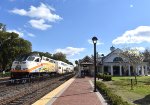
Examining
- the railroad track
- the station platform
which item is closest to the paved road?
the station platform

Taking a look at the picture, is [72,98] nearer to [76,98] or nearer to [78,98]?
[76,98]

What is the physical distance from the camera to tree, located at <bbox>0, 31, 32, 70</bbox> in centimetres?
9262

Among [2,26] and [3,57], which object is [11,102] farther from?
[2,26]

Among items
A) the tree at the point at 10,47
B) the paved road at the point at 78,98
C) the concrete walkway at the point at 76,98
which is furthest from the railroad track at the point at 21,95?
the tree at the point at 10,47

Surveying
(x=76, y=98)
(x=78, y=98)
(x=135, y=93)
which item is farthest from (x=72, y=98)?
(x=135, y=93)

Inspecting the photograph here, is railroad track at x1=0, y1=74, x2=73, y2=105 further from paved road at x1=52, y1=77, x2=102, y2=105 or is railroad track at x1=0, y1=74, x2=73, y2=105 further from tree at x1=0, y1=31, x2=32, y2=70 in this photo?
tree at x1=0, y1=31, x2=32, y2=70

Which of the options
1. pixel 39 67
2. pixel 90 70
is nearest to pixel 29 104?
pixel 39 67

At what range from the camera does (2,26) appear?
104688mm

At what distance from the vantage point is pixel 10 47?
308 ft

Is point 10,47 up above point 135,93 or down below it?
above

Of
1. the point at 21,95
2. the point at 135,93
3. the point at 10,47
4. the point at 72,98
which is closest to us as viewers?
the point at 72,98

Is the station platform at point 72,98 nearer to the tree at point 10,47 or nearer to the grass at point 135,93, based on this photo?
the grass at point 135,93

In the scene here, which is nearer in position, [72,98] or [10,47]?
[72,98]

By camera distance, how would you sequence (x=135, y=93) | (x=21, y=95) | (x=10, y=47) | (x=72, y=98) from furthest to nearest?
(x=10, y=47) → (x=135, y=93) → (x=21, y=95) → (x=72, y=98)
